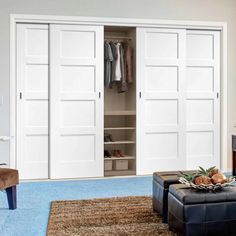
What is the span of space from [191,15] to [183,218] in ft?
12.2

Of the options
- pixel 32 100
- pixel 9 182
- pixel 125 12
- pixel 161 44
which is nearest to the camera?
pixel 9 182

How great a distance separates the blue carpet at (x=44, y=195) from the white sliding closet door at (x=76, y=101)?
28 cm

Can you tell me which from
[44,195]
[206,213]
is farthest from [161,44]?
[206,213]

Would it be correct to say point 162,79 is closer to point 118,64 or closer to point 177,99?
point 177,99

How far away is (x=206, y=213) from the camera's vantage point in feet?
8.95

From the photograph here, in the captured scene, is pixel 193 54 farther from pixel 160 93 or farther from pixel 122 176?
pixel 122 176

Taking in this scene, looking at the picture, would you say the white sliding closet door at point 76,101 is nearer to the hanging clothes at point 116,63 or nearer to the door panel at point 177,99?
the hanging clothes at point 116,63

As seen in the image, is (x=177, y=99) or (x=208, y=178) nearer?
(x=208, y=178)

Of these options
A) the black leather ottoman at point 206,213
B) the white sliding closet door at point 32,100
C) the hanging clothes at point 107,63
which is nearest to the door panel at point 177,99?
the hanging clothes at point 107,63

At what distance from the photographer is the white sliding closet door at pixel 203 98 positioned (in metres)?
5.70

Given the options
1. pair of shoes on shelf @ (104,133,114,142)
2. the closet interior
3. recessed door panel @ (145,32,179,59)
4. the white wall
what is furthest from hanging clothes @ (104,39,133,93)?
pair of shoes on shelf @ (104,133,114,142)

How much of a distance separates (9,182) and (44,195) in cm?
81

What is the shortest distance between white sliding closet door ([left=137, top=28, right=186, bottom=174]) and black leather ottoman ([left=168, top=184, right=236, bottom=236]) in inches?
107

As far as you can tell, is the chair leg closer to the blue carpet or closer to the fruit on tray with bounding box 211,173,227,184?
the blue carpet
